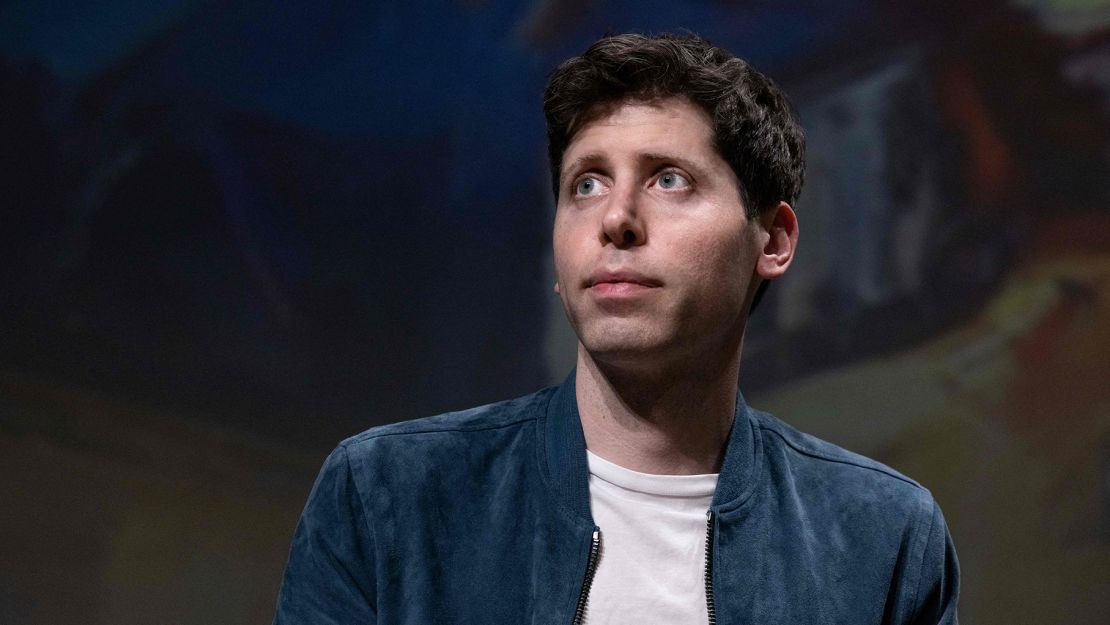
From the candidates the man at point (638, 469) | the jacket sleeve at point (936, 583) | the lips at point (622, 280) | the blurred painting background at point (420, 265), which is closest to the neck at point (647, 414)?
the man at point (638, 469)

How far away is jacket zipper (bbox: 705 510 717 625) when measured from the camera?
1.45 m

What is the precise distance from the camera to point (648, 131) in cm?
152

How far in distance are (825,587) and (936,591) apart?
0.19 metres

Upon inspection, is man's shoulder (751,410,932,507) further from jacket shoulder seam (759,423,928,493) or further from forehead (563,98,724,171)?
forehead (563,98,724,171)

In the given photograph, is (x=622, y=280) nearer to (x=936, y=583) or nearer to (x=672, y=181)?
(x=672, y=181)

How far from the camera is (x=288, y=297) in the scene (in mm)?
2938

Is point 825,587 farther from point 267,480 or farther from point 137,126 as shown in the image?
point 137,126

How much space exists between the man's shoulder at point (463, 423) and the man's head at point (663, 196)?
16cm

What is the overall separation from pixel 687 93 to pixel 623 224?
231 millimetres

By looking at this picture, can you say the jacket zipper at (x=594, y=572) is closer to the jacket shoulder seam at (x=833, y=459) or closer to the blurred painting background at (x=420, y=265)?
the jacket shoulder seam at (x=833, y=459)

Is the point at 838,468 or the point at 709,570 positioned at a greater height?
the point at 838,468

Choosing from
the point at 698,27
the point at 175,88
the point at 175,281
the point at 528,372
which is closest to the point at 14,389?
the point at 175,281

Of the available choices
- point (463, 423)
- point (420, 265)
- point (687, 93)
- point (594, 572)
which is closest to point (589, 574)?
point (594, 572)

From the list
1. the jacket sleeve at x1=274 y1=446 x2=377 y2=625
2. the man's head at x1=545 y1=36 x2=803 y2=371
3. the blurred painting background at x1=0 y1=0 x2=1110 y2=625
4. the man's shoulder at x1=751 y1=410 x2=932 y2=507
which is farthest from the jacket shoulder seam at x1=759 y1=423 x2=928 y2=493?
the blurred painting background at x1=0 y1=0 x2=1110 y2=625
